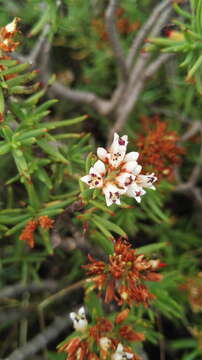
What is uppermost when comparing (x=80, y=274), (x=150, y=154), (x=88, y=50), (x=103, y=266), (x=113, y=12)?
(x=88, y=50)

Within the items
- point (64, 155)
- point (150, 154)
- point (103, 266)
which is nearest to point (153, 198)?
point (150, 154)

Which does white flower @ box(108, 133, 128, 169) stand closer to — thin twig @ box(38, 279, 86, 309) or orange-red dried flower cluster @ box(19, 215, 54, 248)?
orange-red dried flower cluster @ box(19, 215, 54, 248)

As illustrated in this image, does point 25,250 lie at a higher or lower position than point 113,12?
lower

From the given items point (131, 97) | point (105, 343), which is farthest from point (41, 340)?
point (131, 97)

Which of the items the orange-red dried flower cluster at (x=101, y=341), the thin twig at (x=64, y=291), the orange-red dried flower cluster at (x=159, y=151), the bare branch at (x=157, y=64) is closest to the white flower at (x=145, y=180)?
the orange-red dried flower cluster at (x=159, y=151)

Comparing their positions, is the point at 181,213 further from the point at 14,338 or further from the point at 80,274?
the point at 14,338

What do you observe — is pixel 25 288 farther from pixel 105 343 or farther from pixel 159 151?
pixel 159 151
